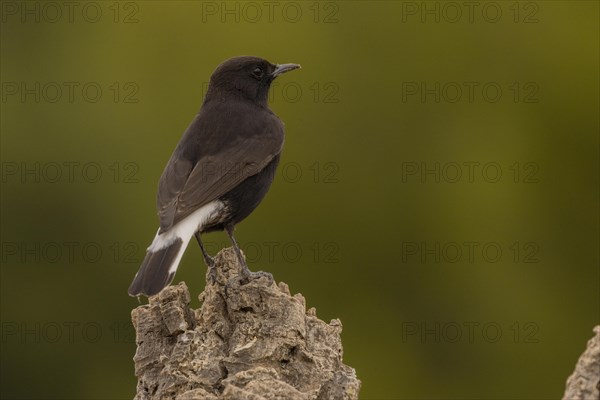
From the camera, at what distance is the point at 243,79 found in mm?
10766

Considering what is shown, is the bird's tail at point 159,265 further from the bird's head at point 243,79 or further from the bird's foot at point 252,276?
the bird's head at point 243,79

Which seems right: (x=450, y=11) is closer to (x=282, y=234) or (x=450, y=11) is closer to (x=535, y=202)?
(x=535, y=202)

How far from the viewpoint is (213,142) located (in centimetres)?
1012

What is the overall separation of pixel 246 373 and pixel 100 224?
38.9 ft

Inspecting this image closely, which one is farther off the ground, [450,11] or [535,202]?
[450,11]

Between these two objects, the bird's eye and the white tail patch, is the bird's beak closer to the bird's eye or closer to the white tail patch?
the bird's eye

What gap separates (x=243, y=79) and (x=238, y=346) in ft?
11.0

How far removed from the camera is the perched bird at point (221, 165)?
927 cm

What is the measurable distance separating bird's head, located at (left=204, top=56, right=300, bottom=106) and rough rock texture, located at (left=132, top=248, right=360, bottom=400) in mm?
2492

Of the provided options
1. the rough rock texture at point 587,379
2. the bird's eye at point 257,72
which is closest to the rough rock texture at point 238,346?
the rough rock texture at point 587,379

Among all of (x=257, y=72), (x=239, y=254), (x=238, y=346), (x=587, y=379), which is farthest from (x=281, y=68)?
(x=587, y=379)

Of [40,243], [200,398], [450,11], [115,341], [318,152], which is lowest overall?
[200,398]

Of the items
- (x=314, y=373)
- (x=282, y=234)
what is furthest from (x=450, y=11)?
(x=314, y=373)

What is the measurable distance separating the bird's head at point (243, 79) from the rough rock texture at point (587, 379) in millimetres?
4871
